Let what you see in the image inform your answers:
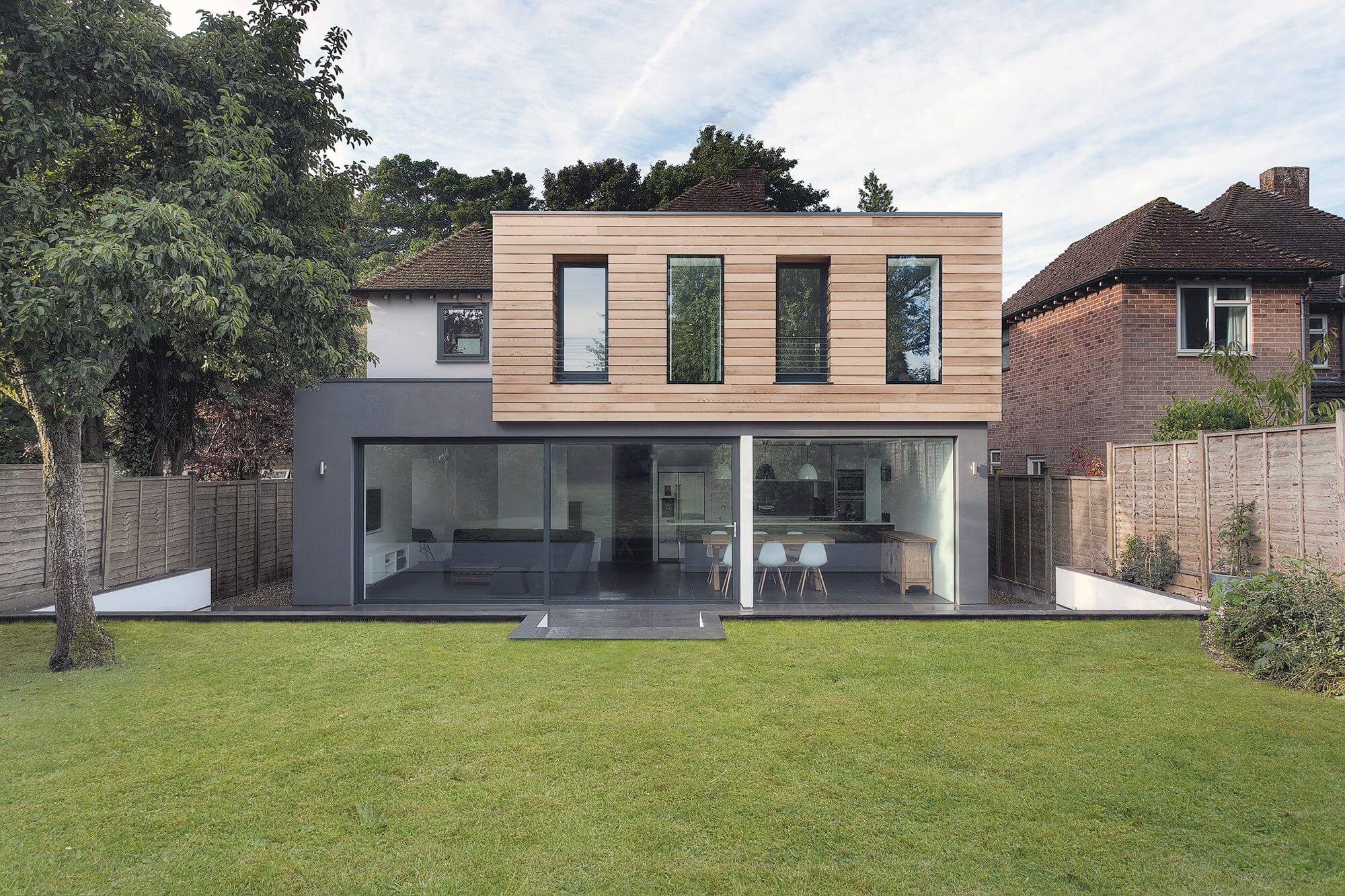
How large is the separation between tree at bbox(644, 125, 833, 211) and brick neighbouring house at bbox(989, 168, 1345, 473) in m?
12.1

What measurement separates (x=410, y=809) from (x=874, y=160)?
85.8 feet

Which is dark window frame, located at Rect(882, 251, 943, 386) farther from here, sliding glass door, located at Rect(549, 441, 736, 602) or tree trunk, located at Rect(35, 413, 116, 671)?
tree trunk, located at Rect(35, 413, 116, 671)

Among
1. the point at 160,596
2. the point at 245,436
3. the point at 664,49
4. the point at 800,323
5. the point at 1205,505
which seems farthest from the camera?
the point at 245,436

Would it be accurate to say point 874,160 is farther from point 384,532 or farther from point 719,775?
point 719,775

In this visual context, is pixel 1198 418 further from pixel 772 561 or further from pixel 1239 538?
pixel 772 561

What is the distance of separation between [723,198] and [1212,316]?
9.35 meters

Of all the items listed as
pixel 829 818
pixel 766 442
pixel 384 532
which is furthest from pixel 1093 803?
pixel 384 532

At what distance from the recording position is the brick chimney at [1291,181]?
17031mm

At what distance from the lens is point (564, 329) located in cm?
1017

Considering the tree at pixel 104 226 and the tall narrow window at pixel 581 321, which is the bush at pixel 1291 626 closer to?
the tall narrow window at pixel 581 321

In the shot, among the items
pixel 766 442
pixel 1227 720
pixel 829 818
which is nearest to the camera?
pixel 829 818

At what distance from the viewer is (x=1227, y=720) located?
488cm

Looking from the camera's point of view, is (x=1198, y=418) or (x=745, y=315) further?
(x=1198, y=418)

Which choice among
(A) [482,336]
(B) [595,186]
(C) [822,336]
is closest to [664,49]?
(A) [482,336]
